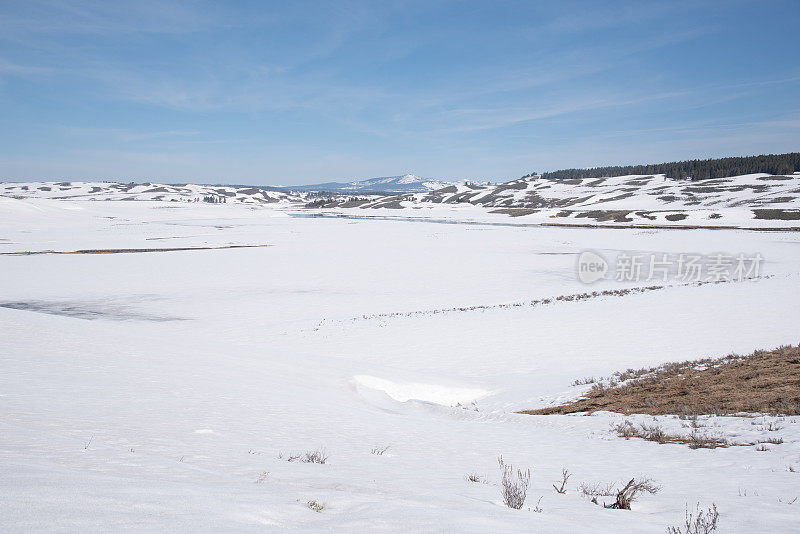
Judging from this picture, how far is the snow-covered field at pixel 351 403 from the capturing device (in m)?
3.86

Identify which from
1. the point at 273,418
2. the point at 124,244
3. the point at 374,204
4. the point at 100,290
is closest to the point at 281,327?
the point at 273,418

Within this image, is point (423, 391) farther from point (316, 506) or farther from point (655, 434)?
point (316, 506)

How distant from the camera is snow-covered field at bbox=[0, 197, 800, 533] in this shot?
3.86 m

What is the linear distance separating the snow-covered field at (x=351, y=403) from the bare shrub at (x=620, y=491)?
15 centimetres

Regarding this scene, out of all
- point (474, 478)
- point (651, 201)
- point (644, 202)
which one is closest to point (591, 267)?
point (474, 478)

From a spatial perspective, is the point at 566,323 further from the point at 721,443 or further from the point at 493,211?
the point at 493,211

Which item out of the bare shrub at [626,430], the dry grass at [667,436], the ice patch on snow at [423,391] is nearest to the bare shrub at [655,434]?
the dry grass at [667,436]

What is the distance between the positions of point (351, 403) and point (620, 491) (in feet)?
23.2

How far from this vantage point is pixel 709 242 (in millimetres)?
52719

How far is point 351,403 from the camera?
35.4 ft

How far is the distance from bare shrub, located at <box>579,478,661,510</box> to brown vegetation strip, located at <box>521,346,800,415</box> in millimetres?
4702

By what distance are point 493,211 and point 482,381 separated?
120421 millimetres

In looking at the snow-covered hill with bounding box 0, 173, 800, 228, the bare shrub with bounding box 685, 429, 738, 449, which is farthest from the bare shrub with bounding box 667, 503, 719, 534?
the snow-covered hill with bounding box 0, 173, 800, 228

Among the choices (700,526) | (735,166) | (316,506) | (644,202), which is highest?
(735,166)
